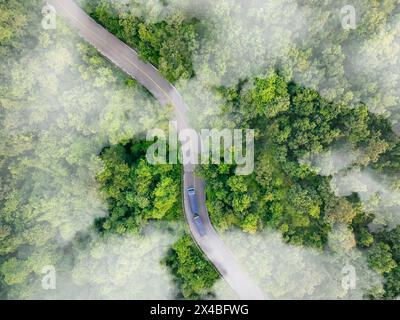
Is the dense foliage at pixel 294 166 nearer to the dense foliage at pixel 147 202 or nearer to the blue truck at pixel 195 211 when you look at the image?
the blue truck at pixel 195 211

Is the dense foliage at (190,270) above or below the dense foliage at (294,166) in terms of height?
Answer: below

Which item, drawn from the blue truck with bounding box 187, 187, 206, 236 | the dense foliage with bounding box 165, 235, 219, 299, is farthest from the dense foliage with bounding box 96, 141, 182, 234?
the dense foliage with bounding box 165, 235, 219, 299

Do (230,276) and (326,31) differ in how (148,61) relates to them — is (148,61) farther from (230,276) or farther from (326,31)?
(230,276)

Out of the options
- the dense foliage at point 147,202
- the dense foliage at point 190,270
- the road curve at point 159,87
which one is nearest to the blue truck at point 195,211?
the road curve at point 159,87

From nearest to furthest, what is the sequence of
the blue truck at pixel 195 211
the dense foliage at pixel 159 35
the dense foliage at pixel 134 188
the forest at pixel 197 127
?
the forest at pixel 197 127 → the dense foliage at pixel 159 35 → the dense foliage at pixel 134 188 → the blue truck at pixel 195 211

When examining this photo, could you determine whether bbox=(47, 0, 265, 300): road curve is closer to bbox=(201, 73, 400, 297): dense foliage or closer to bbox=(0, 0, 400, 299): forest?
bbox=(0, 0, 400, 299): forest

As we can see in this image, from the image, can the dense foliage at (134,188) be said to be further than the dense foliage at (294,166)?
Yes

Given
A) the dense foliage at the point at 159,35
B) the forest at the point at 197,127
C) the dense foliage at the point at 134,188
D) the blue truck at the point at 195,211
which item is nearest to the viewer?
the forest at the point at 197,127
